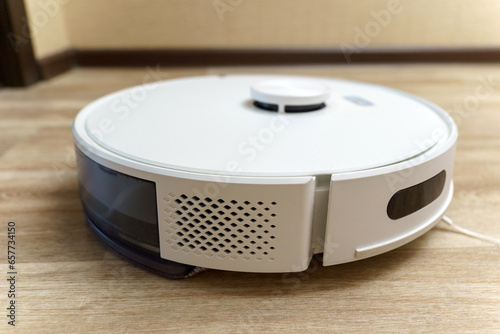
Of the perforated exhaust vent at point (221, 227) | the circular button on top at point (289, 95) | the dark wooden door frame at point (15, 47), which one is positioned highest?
the circular button on top at point (289, 95)

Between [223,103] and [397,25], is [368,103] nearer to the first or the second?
[223,103]

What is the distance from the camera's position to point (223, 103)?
0.97m

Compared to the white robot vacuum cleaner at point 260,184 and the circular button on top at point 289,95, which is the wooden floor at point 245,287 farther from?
the circular button on top at point 289,95

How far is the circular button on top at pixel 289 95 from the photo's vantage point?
876 millimetres

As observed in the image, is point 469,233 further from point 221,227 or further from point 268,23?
point 268,23

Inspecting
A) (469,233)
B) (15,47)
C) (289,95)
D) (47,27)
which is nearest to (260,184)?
(289,95)

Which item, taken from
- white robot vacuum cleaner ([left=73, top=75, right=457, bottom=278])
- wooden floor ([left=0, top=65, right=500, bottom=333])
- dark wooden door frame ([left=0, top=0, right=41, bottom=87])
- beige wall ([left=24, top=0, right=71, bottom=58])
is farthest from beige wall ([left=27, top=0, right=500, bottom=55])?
white robot vacuum cleaner ([left=73, top=75, right=457, bottom=278])

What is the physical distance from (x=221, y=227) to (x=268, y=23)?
2143 mm

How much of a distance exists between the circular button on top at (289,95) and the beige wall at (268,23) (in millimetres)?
1745

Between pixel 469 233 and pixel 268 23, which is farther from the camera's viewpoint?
pixel 268 23

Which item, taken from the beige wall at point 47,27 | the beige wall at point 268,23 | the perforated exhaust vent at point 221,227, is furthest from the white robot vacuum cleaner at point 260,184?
the beige wall at point 268,23

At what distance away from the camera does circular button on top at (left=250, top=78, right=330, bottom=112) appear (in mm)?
876

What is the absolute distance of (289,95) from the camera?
88cm

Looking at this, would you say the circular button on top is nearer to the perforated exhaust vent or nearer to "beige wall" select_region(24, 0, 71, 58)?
the perforated exhaust vent
